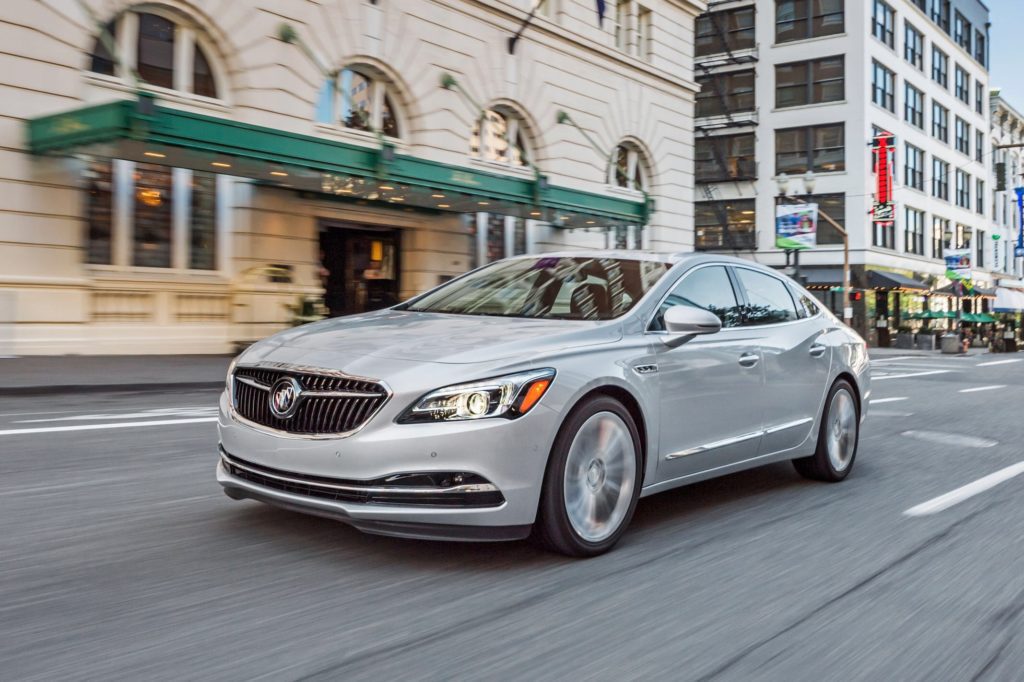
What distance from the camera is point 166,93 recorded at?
16.2 metres

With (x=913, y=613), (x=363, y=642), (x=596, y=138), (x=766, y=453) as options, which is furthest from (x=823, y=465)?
(x=596, y=138)

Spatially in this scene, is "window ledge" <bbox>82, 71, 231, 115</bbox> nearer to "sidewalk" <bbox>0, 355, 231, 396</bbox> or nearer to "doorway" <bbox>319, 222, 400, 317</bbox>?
"doorway" <bbox>319, 222, 400, 317</bbox>

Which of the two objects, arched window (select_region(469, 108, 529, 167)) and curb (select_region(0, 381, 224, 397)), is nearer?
curb (select_region(0, 381, 224, 397))

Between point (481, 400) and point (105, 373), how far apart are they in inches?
390

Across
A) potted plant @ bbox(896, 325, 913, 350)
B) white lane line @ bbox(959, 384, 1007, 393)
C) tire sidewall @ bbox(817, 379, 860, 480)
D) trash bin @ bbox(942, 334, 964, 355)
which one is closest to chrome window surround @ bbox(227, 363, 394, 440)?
tire sidewall @ bbox(817, 379, 860, 480)

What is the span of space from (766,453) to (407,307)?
2319 millimetres

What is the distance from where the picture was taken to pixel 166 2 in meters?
16.1

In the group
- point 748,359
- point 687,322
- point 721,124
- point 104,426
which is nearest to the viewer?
point 687,322

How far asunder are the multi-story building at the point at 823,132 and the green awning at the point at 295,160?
81.5 feet

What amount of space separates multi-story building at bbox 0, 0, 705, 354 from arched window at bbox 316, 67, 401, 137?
0.04 meters

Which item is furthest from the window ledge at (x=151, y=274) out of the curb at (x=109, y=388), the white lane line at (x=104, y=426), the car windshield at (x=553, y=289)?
the car windshield at (x=553, y=289)

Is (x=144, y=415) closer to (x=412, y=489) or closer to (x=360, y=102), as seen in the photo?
(x=412, y=489)

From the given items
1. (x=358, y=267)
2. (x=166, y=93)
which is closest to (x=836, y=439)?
(x=166, y=93)

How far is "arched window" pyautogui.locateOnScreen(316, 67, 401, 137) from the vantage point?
1936 cm
